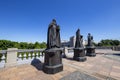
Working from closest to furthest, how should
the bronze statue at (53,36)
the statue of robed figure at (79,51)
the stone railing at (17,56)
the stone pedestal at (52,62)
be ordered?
the stone pedestal at (52,62), the bronze statue at (53,36), the stone railing at (17,56), the statue of robed figure at (79,51)

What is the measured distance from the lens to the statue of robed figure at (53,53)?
13.1 ft

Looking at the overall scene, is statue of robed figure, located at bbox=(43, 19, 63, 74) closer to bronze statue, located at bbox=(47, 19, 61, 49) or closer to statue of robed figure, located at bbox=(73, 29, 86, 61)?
bronze statue, located at bbox=(47, 19, 61, 49)

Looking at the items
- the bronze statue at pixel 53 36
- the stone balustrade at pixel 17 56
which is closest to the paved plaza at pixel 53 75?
the stone balustrade at pixel 17 56

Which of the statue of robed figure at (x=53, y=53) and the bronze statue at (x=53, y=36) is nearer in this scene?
the statue of robed figure at (x=53, y=53)

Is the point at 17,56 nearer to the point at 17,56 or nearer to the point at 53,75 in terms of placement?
the point at 17,56

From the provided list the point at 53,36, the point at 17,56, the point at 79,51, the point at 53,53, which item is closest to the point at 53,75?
the point at 53,53

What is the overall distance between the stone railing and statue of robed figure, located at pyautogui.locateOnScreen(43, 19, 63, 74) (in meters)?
2.14

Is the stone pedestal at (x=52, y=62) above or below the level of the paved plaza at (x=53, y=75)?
above

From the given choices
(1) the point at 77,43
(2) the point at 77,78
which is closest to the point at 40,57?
(1) the point at 77,43

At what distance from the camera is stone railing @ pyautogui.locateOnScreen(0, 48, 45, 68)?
189 inches

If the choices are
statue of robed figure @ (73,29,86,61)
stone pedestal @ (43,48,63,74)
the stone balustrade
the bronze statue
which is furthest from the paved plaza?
statue of robed figure @ (73,29,86,61)

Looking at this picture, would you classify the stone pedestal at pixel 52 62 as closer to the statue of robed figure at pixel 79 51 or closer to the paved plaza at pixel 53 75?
the paved plaza at pixel 53 75

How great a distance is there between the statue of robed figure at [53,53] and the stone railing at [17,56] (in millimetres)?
2143

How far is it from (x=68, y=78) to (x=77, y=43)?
423 centimetres
